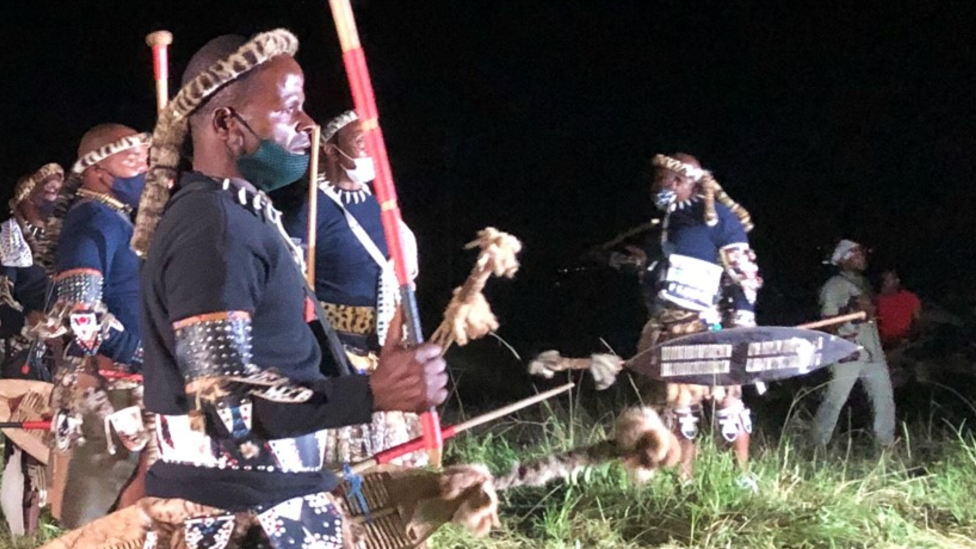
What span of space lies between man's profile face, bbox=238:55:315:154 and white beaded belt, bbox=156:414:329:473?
0.58m

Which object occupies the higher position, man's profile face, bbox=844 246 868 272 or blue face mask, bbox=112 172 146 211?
blue face mask, bbox=112 172 146 211

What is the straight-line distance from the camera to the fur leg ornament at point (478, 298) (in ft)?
10.1

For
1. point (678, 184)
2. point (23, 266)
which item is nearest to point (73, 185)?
point (23, 266)

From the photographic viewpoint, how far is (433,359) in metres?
2.32

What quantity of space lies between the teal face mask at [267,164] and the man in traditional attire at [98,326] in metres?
2.14

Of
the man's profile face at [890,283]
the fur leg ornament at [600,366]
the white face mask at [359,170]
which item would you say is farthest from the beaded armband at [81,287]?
the man's profile face at [890,283]

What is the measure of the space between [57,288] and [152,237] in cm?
221

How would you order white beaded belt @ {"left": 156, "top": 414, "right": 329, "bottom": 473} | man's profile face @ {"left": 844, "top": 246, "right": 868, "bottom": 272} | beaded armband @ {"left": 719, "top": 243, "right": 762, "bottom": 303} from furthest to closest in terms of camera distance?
man's profile face @ {"left": 844, "top": 246, "right": 868, "bottom": 272} → beaded armband @ {"left": 719, "top": 243, "right": 762, "bottom": 303} → white beaded belt @ {"left": 156, "top": 414, "right": 329, "bottom": 473}

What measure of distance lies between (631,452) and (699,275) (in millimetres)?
3124

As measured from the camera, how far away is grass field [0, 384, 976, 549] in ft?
17.2

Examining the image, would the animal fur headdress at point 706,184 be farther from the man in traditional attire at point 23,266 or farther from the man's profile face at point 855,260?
the man in traditional attire at point 23,266

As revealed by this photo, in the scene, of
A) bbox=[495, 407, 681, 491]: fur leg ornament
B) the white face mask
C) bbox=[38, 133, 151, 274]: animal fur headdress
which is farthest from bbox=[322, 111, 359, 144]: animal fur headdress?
bbox=[495, 407, 681, 491]: fur leg ornament

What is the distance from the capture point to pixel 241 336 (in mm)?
2195

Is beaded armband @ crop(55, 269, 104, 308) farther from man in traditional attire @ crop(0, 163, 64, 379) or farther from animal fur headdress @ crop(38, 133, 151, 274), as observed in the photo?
man in traditional attire @ crop(0, 163, 64, 379)
